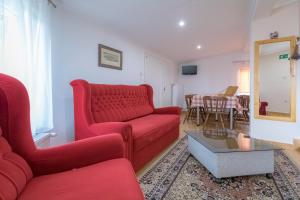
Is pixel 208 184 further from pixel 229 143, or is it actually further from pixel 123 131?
pixel 123 131

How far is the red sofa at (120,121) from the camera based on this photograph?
6.23ft

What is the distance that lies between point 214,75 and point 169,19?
438 cm

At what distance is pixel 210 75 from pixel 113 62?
15.8ft

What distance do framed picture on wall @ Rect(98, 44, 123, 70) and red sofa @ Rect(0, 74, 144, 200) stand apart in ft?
7.00

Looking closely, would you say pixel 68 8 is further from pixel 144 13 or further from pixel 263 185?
pixel 263 185

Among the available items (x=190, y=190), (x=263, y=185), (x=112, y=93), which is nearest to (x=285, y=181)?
(x=263, y=185)

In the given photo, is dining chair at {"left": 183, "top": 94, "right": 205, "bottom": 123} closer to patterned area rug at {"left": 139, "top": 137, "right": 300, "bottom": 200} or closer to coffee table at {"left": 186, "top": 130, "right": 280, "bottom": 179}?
patterned area rug at {"left": 139, "top": 137, "right": 300, "bottom": 200}

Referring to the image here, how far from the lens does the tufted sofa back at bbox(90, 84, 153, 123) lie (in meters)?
2.42

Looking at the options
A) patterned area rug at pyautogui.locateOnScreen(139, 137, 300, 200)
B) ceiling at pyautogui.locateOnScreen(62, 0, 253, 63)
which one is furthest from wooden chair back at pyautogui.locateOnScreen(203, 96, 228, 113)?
patterned area rug at pyautogui.locateOnScreen(139, 137, 300, 200)

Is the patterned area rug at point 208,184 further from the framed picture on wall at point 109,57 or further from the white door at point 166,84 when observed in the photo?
the white door at point 166,84

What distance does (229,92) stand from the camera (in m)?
5.80

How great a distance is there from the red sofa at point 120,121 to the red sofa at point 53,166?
0.50m

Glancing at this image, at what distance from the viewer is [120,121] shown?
104 inches

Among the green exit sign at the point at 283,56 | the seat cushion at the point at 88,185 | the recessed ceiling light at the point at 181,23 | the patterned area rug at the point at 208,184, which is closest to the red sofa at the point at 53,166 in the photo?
the seat cushion at the point at 88,185
